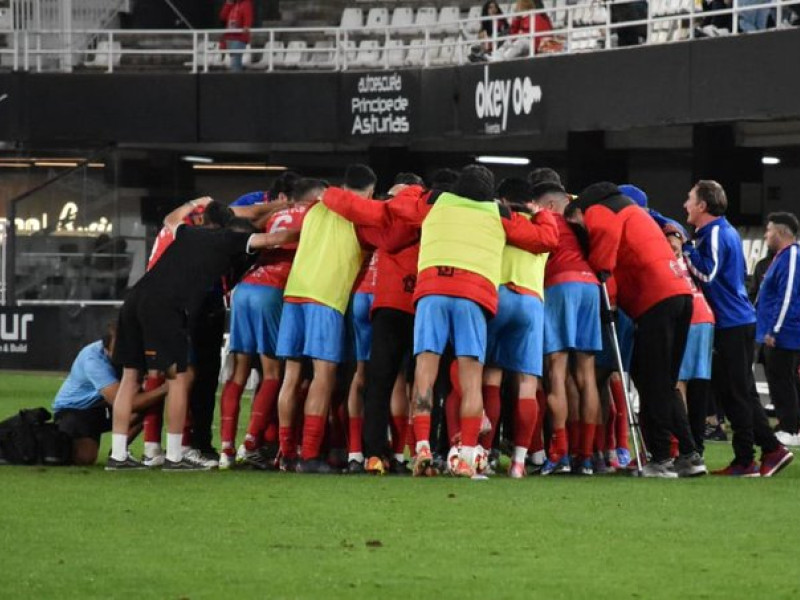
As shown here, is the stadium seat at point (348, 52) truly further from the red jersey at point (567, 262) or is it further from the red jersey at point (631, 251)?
the red jersey at point (631, 251)

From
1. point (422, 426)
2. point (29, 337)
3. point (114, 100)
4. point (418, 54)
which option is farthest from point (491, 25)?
point (422, 426)

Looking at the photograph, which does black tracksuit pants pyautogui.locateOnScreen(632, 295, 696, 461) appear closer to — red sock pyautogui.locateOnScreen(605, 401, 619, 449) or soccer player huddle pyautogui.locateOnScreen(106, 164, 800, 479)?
soccer player huddle pyautogui.locateOnScreen(106, 164, 800, 479)

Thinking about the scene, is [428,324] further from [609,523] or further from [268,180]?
[268,180]

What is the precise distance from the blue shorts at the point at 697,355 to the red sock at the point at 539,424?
3.44ft

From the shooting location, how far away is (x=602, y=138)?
33844 mm

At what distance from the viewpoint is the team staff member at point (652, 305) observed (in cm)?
1383

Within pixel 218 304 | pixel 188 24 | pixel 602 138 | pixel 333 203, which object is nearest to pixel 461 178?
pixel 333 203

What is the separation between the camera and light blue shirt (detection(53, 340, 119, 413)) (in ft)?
47.5

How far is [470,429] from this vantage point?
1330cm

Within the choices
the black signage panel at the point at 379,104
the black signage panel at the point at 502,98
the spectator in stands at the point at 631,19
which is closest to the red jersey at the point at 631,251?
the spectator in stands at the point at 631,19

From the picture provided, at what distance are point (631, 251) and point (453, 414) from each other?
1.67m

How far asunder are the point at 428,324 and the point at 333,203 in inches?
44.2

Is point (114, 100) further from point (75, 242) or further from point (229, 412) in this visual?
point (229, 412)

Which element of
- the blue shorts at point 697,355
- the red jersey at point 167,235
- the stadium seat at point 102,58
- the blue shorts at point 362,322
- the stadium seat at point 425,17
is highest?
the stadium seat at point 425,17
